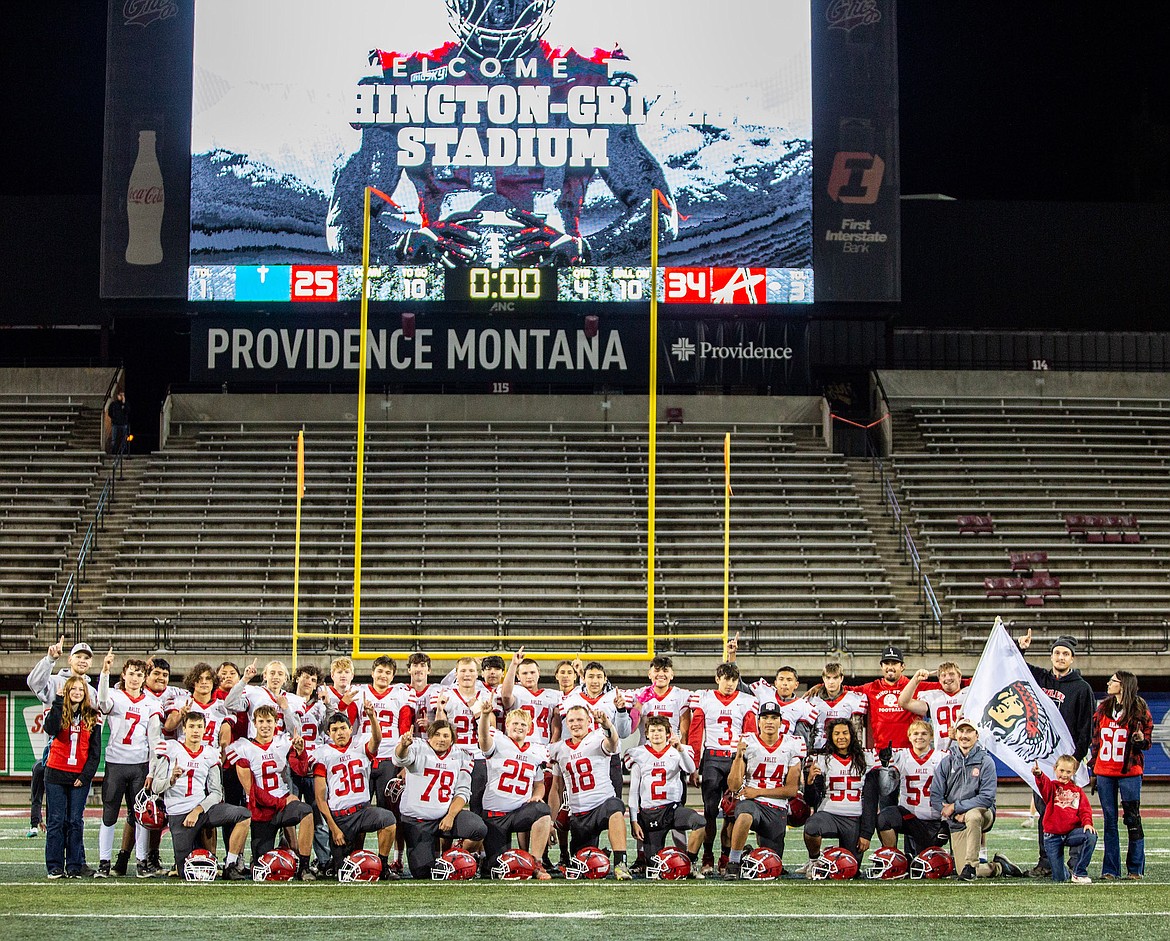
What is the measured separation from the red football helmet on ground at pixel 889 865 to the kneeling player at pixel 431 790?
2214 mm

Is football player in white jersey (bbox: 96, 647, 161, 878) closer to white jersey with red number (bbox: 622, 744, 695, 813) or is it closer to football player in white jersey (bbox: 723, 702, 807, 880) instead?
white jersey with red number (bbox: 622, 744, 695, 813)

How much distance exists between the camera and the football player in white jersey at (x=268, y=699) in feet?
32.4

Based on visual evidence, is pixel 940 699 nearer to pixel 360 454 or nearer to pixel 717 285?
pixel 360 454

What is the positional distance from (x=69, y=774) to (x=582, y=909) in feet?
11.0

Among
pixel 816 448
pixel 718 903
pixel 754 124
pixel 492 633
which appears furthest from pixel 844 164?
pixel 718 903

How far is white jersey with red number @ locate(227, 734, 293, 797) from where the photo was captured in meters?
9.58

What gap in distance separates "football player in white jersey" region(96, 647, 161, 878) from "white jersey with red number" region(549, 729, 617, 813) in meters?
2.37

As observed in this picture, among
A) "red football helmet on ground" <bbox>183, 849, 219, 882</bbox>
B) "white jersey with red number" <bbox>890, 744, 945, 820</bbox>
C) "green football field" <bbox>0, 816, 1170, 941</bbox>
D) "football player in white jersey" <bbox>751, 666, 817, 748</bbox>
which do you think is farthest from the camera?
"football player in white jersey" <bbox>751, 666, 817, 748</bbox>

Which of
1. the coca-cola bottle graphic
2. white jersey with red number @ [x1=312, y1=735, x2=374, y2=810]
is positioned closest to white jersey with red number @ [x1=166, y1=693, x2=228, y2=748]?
white jersey with red number @ [x1=312, y1=735, x2=374, y2=810]

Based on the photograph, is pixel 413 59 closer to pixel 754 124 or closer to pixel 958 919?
pixel 754 124

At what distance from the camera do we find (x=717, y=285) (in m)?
20.7

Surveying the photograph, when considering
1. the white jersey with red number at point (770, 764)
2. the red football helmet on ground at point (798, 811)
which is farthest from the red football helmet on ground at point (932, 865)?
the white jersey with red number at point (770, 764)

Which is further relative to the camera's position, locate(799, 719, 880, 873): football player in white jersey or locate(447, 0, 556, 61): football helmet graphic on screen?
locate(447, 0, 556, 61): football helmet graphic on screen

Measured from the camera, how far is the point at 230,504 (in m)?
20.5
